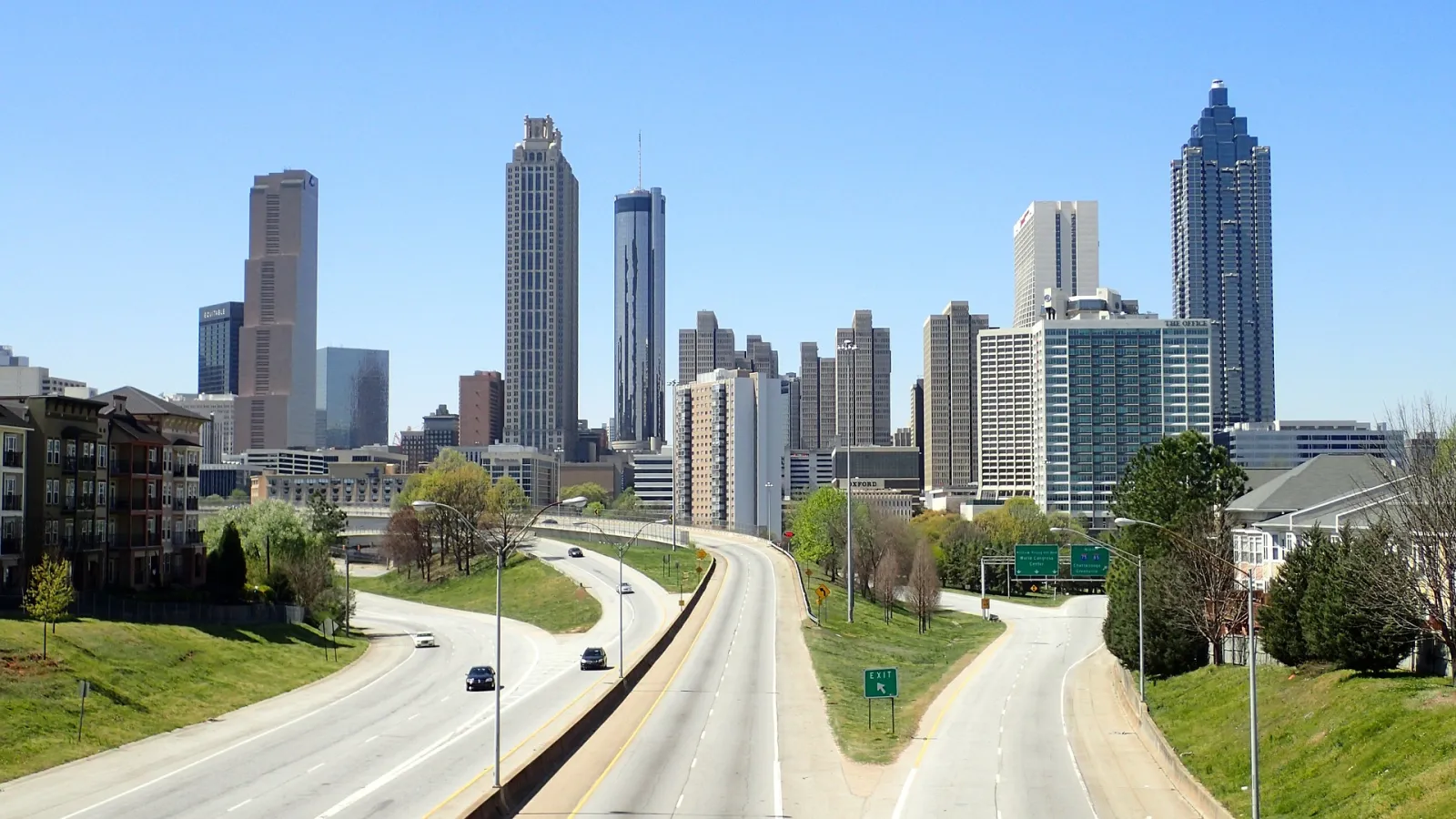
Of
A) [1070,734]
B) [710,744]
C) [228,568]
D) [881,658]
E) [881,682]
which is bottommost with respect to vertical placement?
[881,658]

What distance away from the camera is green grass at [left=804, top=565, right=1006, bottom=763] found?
5591 centimetres

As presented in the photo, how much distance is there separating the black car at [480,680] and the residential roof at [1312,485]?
47851mm

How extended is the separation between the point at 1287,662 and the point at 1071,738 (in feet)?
33.4

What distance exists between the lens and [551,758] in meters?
46.5

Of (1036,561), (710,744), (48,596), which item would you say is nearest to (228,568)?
(48,596)

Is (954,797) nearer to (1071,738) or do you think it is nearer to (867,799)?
(867,799)

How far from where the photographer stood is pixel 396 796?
1682 inches

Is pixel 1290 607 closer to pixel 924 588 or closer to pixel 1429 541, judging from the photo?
pixel 1429 541

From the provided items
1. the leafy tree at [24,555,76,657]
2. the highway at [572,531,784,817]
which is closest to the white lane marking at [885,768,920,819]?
the highway at [572,531,784,817]

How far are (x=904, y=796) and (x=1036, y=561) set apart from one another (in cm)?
7977

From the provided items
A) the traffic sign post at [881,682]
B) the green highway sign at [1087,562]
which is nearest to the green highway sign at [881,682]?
the traffic sign post at [881,682]

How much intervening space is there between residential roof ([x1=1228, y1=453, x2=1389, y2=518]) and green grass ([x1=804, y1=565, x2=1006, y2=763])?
21478 millimetres

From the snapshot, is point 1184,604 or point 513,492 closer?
point 1184,604

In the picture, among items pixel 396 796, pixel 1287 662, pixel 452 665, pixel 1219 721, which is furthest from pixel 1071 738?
pixel 452 665
